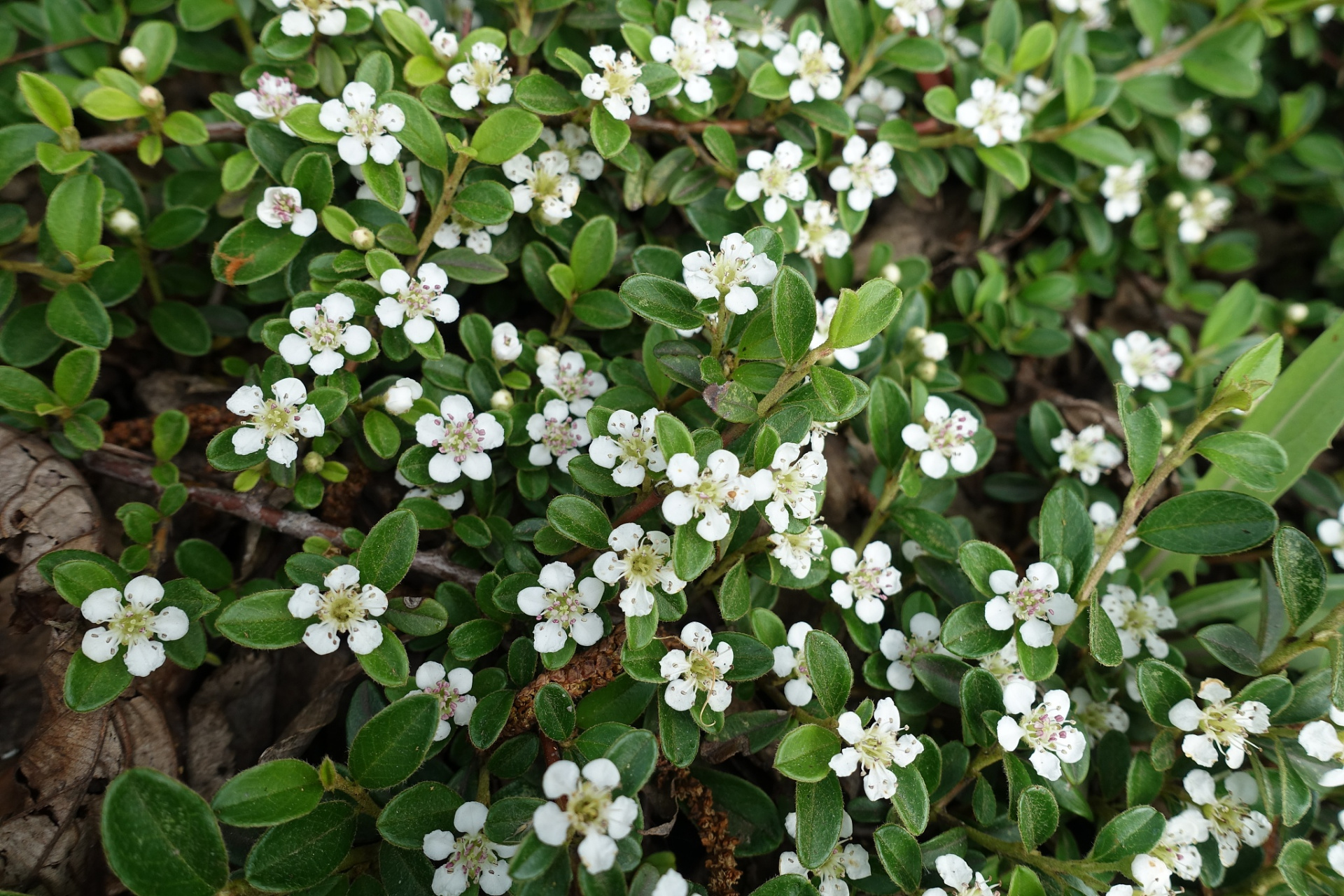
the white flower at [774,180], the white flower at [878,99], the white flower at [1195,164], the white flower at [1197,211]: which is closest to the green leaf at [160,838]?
the white flower at [774,180]

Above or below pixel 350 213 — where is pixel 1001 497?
below

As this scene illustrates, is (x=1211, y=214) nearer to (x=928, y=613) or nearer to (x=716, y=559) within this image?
(x=928, y=613)

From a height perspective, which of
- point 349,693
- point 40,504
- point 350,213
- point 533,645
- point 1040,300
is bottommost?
point 349,693

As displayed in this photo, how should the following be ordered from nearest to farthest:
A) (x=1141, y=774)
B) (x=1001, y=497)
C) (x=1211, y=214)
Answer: (x=1141, y=774) → (x=1001, y=497) → (x=1211, y=214)

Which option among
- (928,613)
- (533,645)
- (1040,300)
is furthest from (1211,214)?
(533,645)

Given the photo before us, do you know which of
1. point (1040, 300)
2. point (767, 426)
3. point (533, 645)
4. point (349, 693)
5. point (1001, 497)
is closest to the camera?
point (767, 426)
